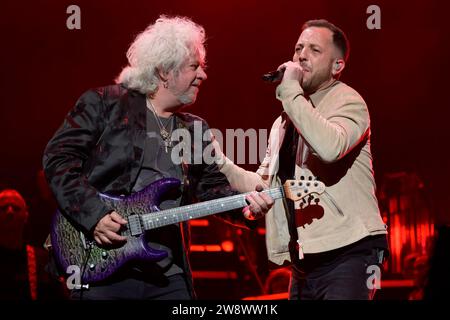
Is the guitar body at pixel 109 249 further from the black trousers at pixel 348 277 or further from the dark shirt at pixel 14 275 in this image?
the dark shirt at pixel 14 275

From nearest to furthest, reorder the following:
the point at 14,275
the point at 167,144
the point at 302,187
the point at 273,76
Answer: the point at 302,187, the point at 273,76, the point at 167,144, the point at 14,275

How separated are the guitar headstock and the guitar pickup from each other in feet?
2.34

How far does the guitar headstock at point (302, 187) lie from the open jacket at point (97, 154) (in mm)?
358

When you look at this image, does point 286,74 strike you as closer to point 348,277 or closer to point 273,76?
point 273,76

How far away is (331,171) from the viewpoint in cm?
339

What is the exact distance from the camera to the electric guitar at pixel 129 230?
3.18 metres

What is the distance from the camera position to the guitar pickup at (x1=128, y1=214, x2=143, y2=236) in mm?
3205

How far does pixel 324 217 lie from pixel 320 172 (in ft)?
0.75

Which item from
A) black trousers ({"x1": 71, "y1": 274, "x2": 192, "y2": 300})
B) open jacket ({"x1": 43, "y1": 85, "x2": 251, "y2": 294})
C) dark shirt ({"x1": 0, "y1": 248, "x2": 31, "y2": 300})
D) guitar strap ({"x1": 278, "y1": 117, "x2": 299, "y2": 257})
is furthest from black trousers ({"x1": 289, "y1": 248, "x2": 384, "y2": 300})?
dark shirt ({"x1": 0, "y1": 248, "x2": 31, "y2": 300})

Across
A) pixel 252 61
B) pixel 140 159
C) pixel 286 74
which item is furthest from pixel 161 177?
pixel 252 61

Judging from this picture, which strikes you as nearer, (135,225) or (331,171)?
(135,225)

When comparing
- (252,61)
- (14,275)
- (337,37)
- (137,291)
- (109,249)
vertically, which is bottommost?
Answer: (14,275)

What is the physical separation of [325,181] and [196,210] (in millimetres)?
635
